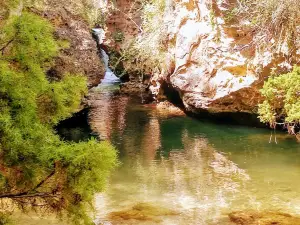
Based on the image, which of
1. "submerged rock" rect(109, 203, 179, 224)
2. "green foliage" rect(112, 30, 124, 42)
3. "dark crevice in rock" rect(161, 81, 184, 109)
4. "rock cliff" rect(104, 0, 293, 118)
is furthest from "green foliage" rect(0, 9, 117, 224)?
"green foliage" rect(112, 30, 124, 42)

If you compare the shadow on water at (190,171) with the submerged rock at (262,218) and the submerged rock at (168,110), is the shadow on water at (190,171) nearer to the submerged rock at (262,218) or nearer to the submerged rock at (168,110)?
the submerged rock at (262,218)

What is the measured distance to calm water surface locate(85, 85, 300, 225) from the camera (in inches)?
266

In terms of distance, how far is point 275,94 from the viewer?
1021 centimetres

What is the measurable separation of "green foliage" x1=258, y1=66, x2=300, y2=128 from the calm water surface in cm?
86

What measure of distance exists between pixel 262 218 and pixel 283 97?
456 centimetres

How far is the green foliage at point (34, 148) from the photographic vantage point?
327 centimetres

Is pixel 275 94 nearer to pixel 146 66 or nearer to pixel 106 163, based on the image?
pixel 106 163

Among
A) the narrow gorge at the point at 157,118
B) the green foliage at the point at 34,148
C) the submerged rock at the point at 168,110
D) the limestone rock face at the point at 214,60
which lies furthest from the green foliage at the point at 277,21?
the green foliage at the point at 34,148

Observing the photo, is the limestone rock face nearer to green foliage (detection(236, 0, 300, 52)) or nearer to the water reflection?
green foliage (detection(236, 0, 300, 52))

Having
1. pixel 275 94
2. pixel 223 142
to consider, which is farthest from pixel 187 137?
pixel 275 94

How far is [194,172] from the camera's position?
8875 millimetres

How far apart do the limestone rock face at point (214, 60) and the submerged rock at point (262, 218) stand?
19.2 feet

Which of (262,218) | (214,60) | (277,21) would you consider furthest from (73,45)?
(262,218)

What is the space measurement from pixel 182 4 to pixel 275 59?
4.16 metres
